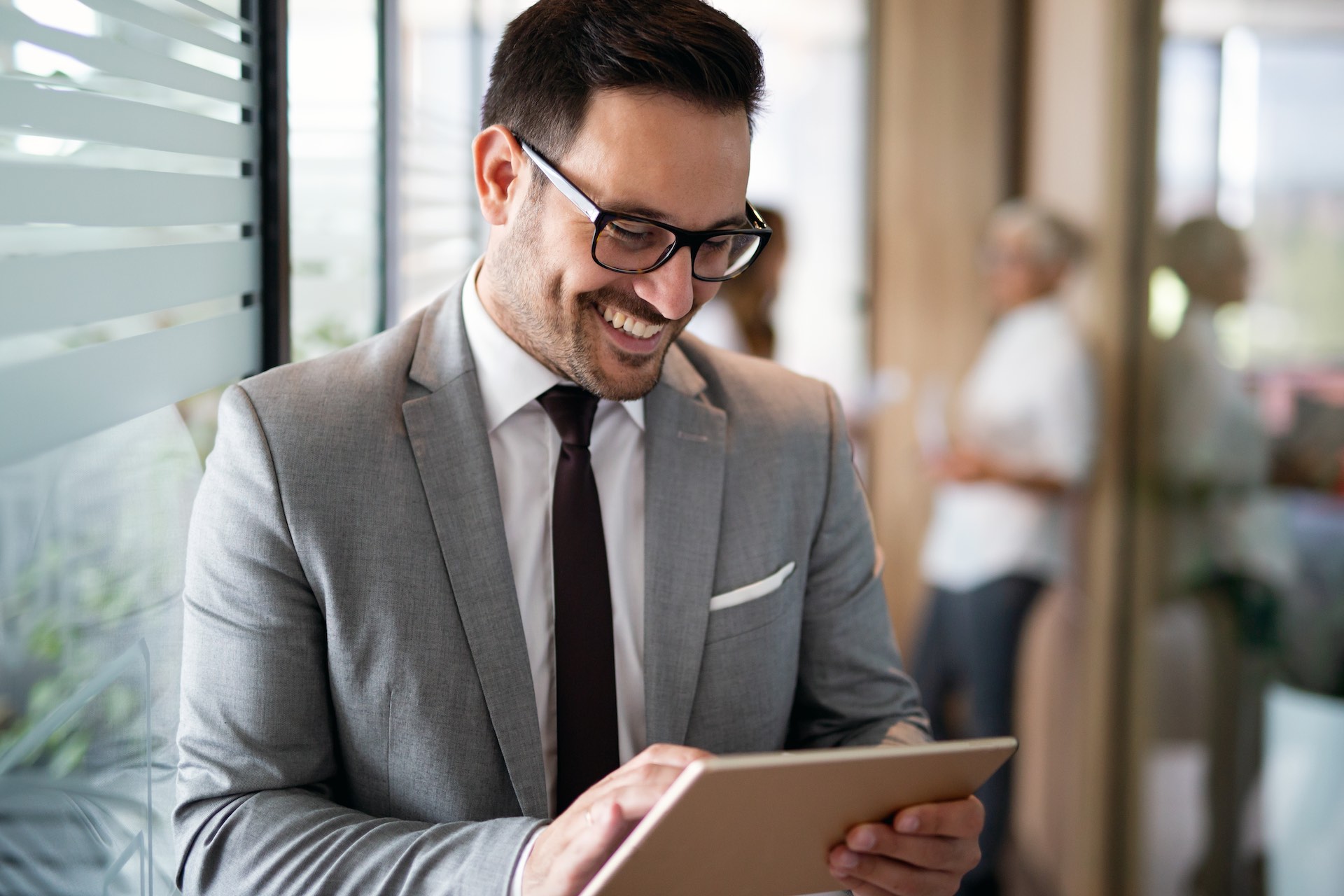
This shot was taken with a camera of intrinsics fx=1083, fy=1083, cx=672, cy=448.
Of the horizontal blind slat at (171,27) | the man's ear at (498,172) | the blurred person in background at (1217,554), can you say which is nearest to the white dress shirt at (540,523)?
the man's ear at (498,172)

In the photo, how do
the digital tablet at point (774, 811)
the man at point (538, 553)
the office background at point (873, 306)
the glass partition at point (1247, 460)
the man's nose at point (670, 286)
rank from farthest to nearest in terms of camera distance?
the glass partition at point (1247, 460), the man's nose at point (670, 286), the man at point (538, 553), the office background at point (873, 306), the digital tablet at point (774, 811)

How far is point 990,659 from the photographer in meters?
3.26

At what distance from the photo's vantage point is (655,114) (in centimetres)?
118

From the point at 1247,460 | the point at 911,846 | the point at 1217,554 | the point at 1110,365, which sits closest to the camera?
the point at 911,846

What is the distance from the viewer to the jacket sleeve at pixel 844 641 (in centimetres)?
143

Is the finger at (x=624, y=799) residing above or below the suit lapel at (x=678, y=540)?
below

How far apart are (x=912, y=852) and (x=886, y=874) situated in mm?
47

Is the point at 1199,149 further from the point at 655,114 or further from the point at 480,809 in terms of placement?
the point at 480,809

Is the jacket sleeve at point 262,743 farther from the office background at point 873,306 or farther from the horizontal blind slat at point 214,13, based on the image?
the horizontal blind slat at point 214,13

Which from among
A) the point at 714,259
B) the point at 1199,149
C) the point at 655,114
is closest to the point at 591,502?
the point at 714,259

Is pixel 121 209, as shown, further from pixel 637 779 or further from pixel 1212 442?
pixel 1212 442

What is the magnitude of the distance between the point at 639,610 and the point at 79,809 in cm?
62

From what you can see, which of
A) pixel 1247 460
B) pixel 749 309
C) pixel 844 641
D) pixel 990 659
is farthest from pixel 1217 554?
pixel 844 641

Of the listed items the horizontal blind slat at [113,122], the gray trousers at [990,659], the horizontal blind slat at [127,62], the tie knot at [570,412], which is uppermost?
the horizontal blind slat at [127,62]
